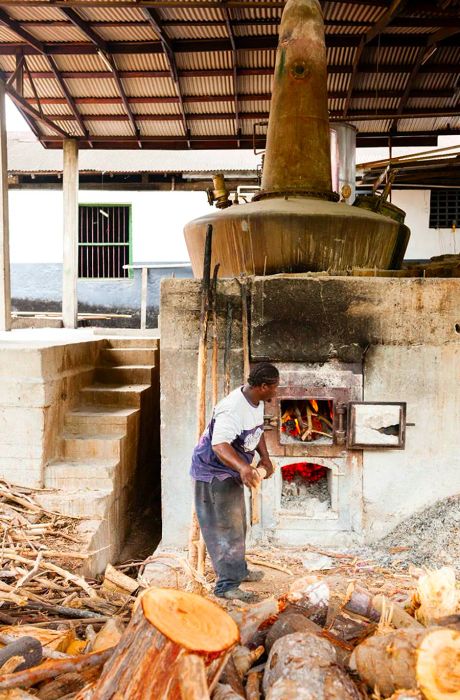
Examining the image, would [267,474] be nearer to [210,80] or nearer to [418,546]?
[418,546]

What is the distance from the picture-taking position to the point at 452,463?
5.68m

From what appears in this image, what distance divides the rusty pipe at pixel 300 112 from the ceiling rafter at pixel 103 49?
280 cm

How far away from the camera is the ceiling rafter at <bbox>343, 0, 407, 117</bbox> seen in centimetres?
702

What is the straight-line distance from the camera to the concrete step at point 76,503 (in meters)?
5.44

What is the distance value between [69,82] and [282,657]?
8716 millimetres

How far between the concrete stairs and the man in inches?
51.4

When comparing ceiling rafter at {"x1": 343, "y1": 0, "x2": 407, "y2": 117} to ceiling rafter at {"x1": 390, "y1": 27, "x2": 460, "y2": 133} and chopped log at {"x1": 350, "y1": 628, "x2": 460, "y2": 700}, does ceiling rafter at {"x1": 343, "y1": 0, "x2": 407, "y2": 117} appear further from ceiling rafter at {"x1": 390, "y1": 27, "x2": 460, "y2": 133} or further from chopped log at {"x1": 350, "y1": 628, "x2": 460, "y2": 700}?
chopped log at {"x1": 350, "y1": 628, "x2": 460, "y2": 700}

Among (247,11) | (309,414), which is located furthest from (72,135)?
(309,414)

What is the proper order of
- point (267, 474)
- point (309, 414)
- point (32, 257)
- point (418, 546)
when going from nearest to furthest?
point (267, 474) → point (418, 546) → point (309, 414) → point (32, 257)

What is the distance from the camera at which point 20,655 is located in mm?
2811

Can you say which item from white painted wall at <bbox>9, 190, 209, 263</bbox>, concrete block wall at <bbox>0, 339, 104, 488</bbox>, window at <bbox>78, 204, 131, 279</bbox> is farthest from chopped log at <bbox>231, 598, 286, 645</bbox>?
window at <bbox>78, 204, 131, 279</bbox>

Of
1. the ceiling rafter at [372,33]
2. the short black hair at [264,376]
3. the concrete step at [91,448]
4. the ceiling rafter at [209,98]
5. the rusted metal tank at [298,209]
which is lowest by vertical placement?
the concrete step at [91,448]

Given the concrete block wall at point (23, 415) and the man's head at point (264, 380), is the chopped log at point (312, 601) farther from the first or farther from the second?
the concrete block wall at point (23, 415)

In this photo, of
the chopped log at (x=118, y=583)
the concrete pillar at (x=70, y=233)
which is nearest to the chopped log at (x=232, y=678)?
the chopped log at (x=118, y=583)
